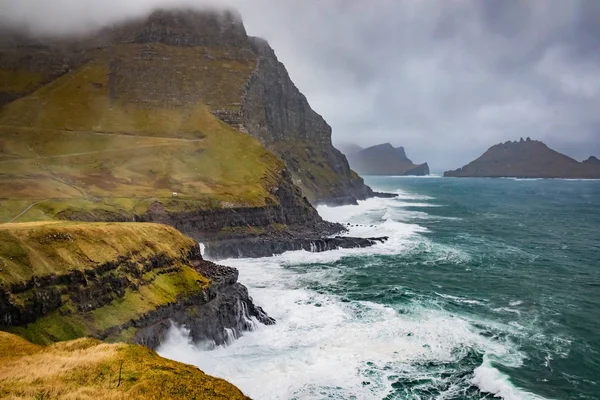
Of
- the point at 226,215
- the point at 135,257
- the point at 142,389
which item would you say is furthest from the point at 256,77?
the point at 142,389

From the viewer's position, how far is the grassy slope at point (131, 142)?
318 ft

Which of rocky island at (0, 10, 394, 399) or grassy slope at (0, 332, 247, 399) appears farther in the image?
rocky island at (0, 10, 394, 399)

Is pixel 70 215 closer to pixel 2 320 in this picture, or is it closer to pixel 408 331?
pixel 2 320

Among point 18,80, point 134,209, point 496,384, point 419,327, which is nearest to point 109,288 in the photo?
point 419,327

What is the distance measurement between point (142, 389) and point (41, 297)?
20989 millimetres

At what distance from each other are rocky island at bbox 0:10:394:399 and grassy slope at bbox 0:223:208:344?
0.14 metres

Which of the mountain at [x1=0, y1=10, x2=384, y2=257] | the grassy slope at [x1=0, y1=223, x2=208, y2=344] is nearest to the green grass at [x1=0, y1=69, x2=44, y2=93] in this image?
the mountain at [x1=0, y1=10, x2=384, y2=257]

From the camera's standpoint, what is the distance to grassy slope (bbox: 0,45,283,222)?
318 ft

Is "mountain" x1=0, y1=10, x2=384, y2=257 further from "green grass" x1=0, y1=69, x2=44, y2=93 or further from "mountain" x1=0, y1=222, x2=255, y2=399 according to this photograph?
"mountain" x1=0, y1=222, x2=255, y2=399

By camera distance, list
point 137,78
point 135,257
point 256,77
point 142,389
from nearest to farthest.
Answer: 1. point 142,389
2. point 135,257
3. point 137,78
4. point 256,77

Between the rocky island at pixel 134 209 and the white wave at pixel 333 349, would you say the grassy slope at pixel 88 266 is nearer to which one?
the rocky island at pixel 134 209

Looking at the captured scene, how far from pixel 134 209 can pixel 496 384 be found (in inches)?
2994

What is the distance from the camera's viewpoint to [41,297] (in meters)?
35.9

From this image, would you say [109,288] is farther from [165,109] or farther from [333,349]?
[165,109]
